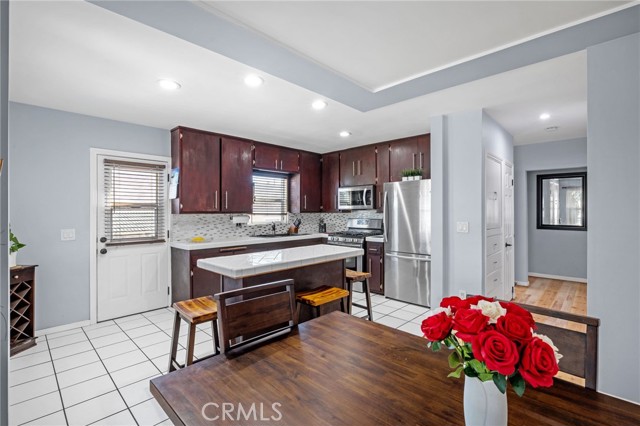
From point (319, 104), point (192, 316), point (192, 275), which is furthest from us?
point (192, 275)

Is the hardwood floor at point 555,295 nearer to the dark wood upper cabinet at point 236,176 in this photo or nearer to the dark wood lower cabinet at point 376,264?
the dark wood lower cabinet at point 376,264

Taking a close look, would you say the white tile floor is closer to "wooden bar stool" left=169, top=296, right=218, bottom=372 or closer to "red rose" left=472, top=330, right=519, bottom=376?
"wooden bar stool" left=169, top=296, right=218, bottom=372

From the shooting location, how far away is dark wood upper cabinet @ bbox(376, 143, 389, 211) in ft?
15.9

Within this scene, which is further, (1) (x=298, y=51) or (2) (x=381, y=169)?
(2) (x=381, y=169)

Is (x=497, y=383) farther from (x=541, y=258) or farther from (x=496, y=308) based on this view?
(x=541, y=258)

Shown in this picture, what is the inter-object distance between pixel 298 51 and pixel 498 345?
2.25 metres

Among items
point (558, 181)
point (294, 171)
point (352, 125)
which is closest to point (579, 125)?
point (558, 181)

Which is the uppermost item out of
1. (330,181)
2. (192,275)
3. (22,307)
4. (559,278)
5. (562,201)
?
(330,181)

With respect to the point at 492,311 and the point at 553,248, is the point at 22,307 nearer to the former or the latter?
the point at 492,311

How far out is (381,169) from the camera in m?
4.91

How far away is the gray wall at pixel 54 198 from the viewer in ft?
10.3

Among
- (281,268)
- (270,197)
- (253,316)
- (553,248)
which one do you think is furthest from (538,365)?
(553,248)

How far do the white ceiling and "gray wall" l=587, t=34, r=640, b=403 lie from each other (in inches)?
12.2

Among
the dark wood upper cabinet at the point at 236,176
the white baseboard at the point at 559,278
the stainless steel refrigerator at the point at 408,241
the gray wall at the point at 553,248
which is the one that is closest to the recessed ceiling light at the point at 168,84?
the dark wood upper cabinet at the point at 236,176
